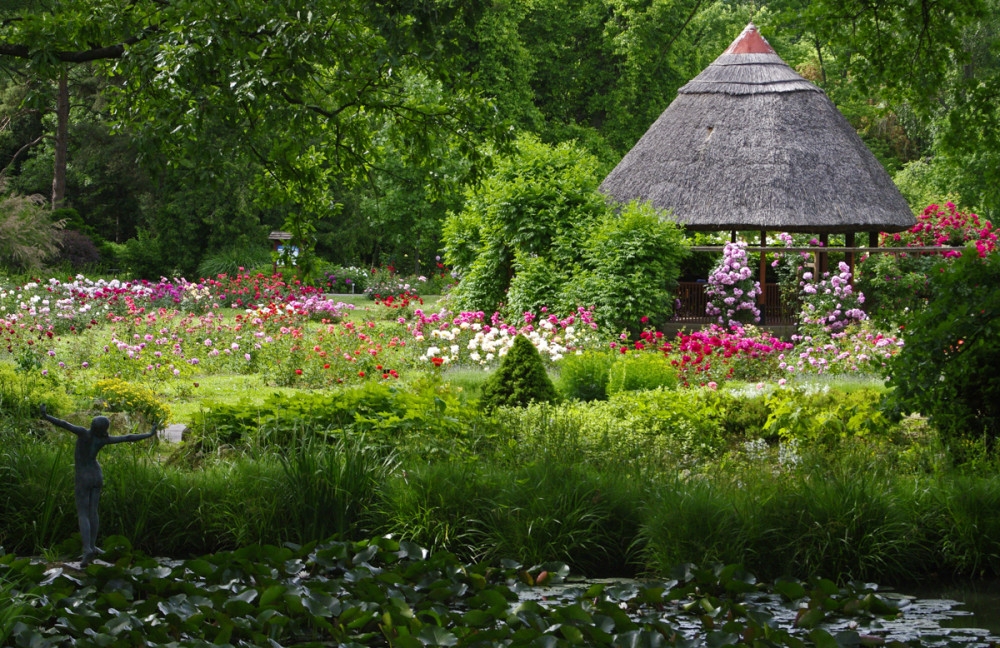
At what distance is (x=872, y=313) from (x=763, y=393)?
6923 mm

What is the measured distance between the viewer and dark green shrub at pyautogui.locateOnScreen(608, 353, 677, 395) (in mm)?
9577

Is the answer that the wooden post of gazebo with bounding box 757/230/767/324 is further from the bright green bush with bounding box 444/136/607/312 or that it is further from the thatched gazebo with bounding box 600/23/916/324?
the bright green bush with bounding box 444/136/607/312

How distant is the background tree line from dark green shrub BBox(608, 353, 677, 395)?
263 cm

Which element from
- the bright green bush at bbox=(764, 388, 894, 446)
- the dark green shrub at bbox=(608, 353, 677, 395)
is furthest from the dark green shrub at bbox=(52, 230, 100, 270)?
the bright green bush at bbox=(764, 388, 894, 446)

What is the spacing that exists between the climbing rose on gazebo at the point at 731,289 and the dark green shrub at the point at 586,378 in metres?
5.18

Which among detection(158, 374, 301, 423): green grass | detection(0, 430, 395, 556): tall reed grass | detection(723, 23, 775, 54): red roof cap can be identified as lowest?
detection(158, 374, 301, 423): green grass

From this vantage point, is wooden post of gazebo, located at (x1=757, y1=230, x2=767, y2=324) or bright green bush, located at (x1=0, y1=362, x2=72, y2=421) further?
wooden post of gazebo, located at (x1=757, y1=230, x2=767, y2=324)

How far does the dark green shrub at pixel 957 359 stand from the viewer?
6.30 meters

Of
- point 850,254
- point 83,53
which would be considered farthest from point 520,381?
point 850,254

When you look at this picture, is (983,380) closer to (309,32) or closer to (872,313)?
(309,32)

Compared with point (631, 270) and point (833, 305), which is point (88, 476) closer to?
point (631, 270)

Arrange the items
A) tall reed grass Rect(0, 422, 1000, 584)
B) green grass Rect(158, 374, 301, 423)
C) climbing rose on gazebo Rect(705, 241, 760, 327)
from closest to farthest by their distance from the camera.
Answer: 1. tall reed grass Rect(0, 422, 1000, 584)
2. green grass Rect(158, 374, 301, 423)
3. climbing rose on gazebo Rect(705, 241, 760, 327)

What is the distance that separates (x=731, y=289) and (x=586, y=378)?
5.84m

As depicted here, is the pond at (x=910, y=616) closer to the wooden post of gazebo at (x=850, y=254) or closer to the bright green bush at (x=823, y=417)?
the bright green bush at (x=823, y=417)
